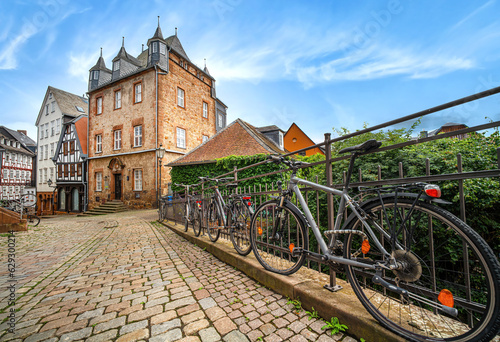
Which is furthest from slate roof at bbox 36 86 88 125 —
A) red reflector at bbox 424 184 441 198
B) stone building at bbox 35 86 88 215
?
red reflector at bbox 424 184 441 198

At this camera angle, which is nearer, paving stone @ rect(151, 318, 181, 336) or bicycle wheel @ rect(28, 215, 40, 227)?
paving stone @ rect(151, 318, 181, 336)

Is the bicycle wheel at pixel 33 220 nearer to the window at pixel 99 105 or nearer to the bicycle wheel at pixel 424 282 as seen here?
the window at pixel 99 105

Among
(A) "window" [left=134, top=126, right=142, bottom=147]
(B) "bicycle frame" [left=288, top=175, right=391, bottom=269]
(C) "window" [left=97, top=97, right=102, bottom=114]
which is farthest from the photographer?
(C) "window" [left=97, top=97, right=102, bottom=114]

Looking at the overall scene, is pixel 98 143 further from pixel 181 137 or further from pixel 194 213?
pixel 194 213

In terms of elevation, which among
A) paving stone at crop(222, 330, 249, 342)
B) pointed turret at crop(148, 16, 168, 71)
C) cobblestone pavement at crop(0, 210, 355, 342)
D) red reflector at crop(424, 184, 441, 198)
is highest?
pointed turret at crop(148, 16, 168, 71)

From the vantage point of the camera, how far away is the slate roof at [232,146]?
13344 mm

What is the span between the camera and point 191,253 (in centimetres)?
435

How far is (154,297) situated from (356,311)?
2.01 metres

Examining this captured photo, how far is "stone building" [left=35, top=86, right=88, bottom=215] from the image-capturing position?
28484mm

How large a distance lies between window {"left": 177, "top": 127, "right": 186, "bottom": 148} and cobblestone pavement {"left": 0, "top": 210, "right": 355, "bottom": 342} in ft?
55.4

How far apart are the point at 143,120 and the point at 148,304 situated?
757 inches

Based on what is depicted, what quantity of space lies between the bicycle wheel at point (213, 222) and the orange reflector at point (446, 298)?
3.34m

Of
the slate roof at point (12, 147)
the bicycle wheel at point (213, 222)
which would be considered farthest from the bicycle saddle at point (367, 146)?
the slate roof at point (12, 147)

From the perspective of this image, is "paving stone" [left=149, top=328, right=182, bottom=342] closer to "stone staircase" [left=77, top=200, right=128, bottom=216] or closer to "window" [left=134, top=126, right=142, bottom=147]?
"stone staircase" [left=77, top=200, right=128, bottom=216]
